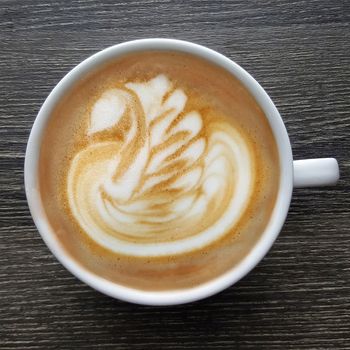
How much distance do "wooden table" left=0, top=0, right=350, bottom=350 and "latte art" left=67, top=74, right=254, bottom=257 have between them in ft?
0.50

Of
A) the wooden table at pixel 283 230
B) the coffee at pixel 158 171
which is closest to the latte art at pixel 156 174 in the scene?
the coffee at pixel 158 171

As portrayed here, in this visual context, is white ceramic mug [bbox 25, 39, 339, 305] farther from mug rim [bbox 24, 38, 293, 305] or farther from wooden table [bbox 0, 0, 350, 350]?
wooden table [bbox 0, 0, 350, 350]

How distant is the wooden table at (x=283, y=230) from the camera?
96 centimetres

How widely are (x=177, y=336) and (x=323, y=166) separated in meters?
0.34

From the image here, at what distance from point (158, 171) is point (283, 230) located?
0.24 m

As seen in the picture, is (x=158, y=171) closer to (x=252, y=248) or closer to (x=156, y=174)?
(x=156, y=174)

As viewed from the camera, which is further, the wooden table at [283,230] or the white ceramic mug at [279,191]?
the wooden table at [283,230]

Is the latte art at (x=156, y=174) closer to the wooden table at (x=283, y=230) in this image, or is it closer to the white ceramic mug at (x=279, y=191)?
the white ceramic mug at (x=279, y=191)

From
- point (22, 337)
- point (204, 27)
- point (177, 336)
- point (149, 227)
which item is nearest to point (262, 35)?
point (204, 27)

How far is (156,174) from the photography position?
83 centimetres

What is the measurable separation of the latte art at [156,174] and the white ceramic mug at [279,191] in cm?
4

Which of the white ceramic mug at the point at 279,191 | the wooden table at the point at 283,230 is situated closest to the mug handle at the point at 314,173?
the white ceramic mug at the point at 279,191

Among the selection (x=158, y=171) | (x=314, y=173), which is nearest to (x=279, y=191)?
(x=314, y=173)

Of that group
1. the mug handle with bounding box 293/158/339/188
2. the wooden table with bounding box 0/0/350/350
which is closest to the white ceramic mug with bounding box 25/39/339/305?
the mug handle with bounding box 293/158/339/188
